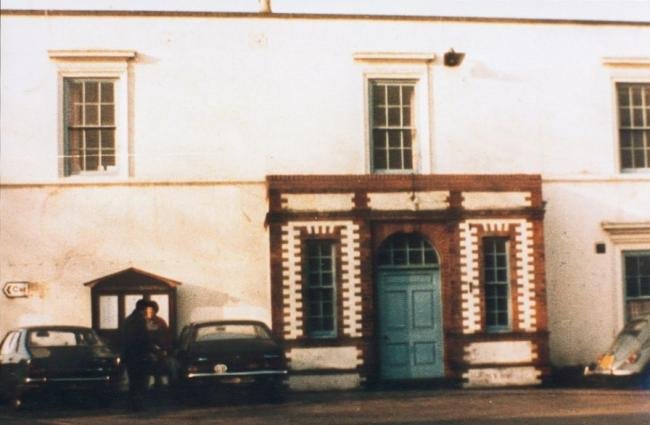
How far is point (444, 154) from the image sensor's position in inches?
960

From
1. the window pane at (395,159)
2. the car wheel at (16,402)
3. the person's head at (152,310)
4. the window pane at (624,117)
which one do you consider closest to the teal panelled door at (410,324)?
the window pane at (395,159)

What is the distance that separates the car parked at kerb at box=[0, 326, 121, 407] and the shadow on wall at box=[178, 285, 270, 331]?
13.1ft

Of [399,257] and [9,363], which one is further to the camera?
[399,257]

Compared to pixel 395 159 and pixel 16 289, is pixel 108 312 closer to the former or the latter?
pixel 16 289

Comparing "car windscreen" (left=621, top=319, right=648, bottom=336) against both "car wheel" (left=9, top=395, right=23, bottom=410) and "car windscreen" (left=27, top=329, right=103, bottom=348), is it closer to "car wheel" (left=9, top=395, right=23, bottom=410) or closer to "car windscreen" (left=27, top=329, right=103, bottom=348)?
"car windscreen" (left=27, top=329, right=103, bottom=348)

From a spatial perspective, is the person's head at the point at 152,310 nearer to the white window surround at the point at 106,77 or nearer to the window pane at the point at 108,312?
the window pane at the point at 108,312

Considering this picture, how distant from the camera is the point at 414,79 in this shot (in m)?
24.5

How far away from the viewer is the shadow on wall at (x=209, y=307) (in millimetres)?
23297

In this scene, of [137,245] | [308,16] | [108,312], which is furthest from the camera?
[308,16]

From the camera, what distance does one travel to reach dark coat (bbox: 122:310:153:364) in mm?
17812

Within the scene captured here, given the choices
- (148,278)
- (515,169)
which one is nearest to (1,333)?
(148,278)

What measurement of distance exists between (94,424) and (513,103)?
40.5 feet

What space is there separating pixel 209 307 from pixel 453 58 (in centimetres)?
737

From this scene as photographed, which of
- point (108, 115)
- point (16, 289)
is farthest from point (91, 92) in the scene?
point (16, 289)
